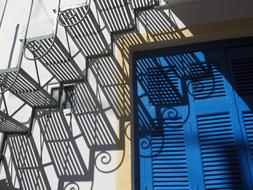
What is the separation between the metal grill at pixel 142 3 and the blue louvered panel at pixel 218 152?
57.8 inches

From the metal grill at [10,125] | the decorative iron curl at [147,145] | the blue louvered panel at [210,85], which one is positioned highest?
the blue louvered panel at [210,85]

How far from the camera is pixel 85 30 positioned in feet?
10.7

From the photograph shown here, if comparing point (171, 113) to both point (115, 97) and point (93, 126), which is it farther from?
point (93, 126)

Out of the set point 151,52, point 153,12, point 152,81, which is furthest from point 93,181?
point 153,12

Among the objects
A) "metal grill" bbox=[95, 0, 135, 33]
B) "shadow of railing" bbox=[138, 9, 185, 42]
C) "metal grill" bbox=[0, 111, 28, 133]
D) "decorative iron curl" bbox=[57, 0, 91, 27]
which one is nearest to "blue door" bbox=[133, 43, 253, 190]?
"shadow of railing" bbox=[138, 9, 185, 42]

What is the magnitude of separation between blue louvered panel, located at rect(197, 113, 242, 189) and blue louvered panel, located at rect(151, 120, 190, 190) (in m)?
0.20

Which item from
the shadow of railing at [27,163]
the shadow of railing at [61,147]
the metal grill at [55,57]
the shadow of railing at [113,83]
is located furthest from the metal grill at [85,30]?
the shadow of railing at [27,163]

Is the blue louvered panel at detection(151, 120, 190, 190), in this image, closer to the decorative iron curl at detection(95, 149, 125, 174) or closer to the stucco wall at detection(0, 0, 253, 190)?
the stucco wall at detection(0, 0, 253, 190)

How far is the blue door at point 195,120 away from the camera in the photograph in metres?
2.91

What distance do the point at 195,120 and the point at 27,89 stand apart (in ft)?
5.90

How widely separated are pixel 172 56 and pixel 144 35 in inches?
17.3

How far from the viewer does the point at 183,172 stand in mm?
2973

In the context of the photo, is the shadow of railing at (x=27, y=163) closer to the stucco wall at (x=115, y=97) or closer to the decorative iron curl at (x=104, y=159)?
the stucco wall at (x=115, y=97)

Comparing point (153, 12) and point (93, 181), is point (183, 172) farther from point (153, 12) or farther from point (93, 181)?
point (153, 12)
